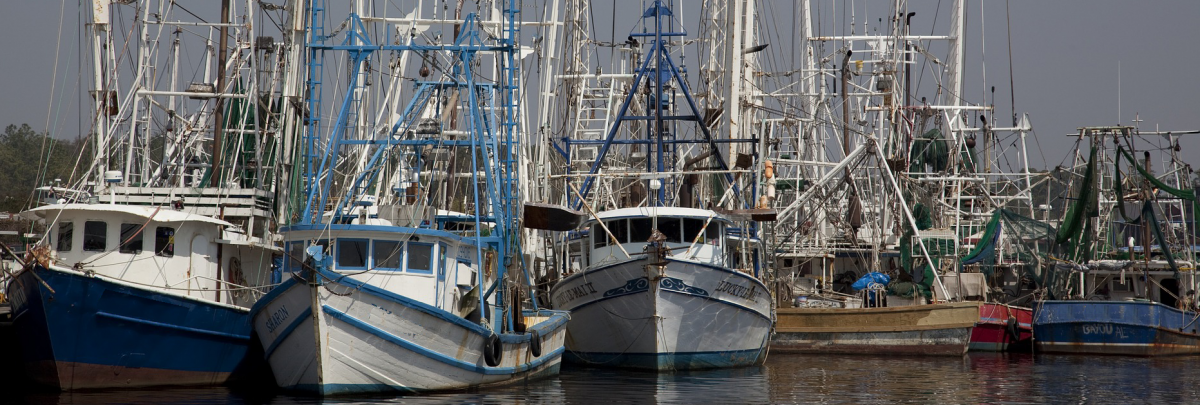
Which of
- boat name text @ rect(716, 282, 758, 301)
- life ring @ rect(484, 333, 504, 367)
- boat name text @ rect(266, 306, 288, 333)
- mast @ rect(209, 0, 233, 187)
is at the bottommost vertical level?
life ring @ rect(484, 333, 504, 367)

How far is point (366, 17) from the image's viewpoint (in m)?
28.9

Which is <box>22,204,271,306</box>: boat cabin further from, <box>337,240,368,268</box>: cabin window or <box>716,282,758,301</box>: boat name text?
<box>716,282,758,301</box>: boat name text

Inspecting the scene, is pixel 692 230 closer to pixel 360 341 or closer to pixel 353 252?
pixel 353 252

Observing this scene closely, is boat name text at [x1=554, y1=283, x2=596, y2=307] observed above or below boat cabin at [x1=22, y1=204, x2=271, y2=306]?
below

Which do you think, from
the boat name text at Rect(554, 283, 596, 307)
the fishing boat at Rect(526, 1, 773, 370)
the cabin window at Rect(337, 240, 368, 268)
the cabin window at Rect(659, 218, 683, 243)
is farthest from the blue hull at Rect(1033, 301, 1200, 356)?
the cabin window at Rect(337, 240, 368, 268)

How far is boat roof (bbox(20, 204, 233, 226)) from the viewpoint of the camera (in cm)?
1958

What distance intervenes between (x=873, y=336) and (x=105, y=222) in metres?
18.7

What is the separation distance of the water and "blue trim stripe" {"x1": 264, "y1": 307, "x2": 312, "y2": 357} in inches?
28.4

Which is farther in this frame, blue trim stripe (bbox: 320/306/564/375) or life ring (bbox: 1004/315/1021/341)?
life ring (bbox: 1004/315/1021/341)

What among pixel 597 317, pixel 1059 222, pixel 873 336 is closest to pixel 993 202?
pixel 1059 222

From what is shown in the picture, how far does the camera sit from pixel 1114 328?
3112cm

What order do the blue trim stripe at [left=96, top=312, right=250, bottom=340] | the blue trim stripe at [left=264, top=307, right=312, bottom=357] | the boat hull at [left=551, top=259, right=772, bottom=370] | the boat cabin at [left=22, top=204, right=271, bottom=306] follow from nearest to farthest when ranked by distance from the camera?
the blue trim stripe at [left=264, top=307, right=312, bottom=357] → the blue trim stripe at [left=96, top=312, right=250, bottom=340] → the boat cabin at [left=22, top=204, right=271, bottom=306] → the boat hull at [left=551, top=259, right=772, bottom=370]

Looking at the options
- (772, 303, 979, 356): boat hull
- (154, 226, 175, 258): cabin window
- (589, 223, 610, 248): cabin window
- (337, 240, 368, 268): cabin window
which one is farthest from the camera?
(772, 303, 979, 356): boat hull

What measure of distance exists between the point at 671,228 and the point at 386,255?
26.3 ft
